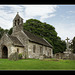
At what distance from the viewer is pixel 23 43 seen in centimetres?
1973

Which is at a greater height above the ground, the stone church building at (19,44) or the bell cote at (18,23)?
the bell cote at (18,23)

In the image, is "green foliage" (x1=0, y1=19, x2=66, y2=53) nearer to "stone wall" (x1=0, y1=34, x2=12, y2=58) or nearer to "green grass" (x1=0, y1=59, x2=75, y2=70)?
"stone wall" (x1=0, y1=34, x2=12, y2=58)

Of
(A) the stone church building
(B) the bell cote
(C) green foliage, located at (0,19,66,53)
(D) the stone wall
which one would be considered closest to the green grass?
(D) the stone wall

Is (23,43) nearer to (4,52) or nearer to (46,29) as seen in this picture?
(4,52)

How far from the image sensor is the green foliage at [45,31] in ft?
115

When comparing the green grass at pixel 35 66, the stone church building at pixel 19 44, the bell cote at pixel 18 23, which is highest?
the bell cote at pixel 18 23

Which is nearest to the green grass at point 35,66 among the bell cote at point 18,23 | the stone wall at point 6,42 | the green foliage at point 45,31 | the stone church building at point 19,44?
the stone wall at point 6,42

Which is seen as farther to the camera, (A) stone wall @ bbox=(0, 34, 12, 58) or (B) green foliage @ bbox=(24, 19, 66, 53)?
(B) green foliage @ bbox=(24, 19, 66, 53)

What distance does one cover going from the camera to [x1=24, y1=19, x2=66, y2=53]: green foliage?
115 feet

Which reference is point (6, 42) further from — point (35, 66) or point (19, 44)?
point (35, 66)

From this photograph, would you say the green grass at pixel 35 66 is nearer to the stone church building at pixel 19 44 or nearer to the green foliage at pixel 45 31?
the stone church building at pixel 19 44
